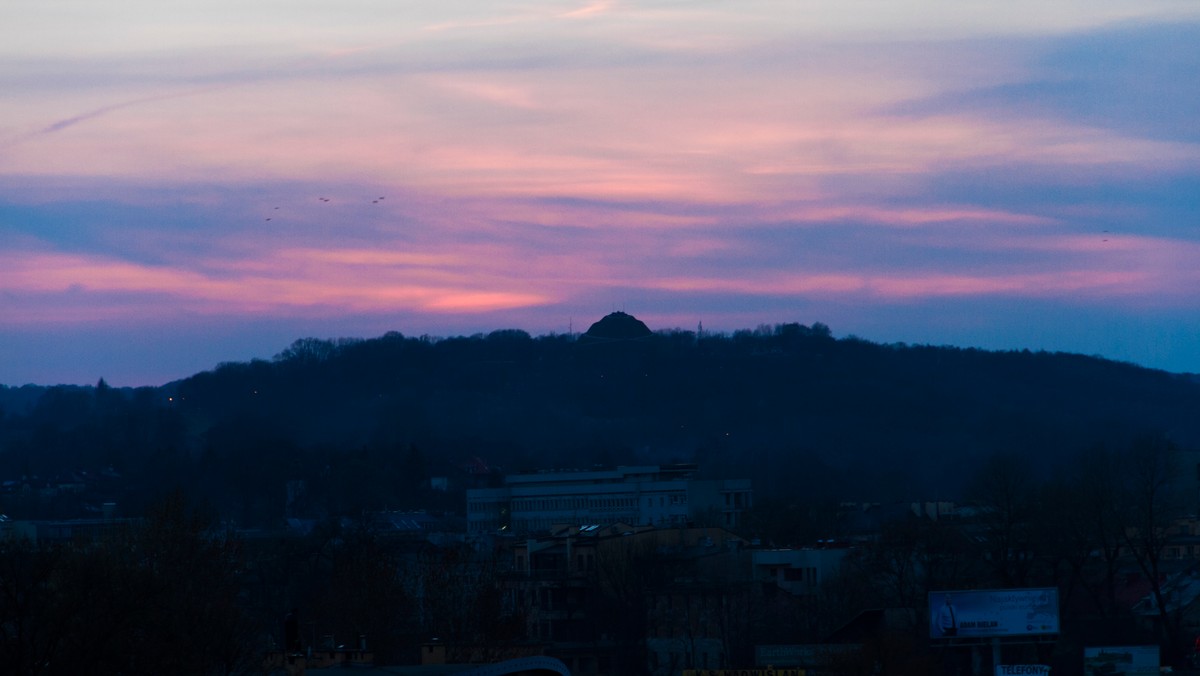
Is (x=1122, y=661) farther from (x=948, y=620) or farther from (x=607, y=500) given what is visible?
(x=607, y=500)

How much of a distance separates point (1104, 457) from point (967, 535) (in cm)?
1899

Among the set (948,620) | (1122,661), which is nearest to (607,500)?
(948,620)

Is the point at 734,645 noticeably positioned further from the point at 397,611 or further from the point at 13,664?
the point at 13,664

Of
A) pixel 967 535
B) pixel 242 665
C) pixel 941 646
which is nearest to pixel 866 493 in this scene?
pixel 967 535

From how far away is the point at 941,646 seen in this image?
59.8 m

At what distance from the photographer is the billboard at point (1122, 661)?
59656mm

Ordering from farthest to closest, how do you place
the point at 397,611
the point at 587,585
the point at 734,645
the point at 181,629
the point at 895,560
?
the point at 587,585 < the point at 895,560 < the point at 734,645 < the point at 397,611 < the point at 181,629

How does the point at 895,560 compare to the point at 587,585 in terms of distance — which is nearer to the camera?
the point at 895,560

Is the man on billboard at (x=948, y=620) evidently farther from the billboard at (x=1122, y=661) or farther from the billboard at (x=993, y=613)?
the billboard at (x=1122, y=661)

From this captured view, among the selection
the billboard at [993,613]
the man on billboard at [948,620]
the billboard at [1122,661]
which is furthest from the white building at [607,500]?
the man on billboard at [948,620]

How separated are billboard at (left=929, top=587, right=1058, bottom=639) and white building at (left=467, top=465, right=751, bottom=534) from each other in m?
58.6

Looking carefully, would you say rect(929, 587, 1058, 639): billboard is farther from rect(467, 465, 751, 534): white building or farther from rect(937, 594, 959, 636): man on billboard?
rect(467, 465, 751, 534): white building

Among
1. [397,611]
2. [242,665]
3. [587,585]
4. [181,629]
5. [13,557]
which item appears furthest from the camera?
[587,585]

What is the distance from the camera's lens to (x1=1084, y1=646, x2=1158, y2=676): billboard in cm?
5966
